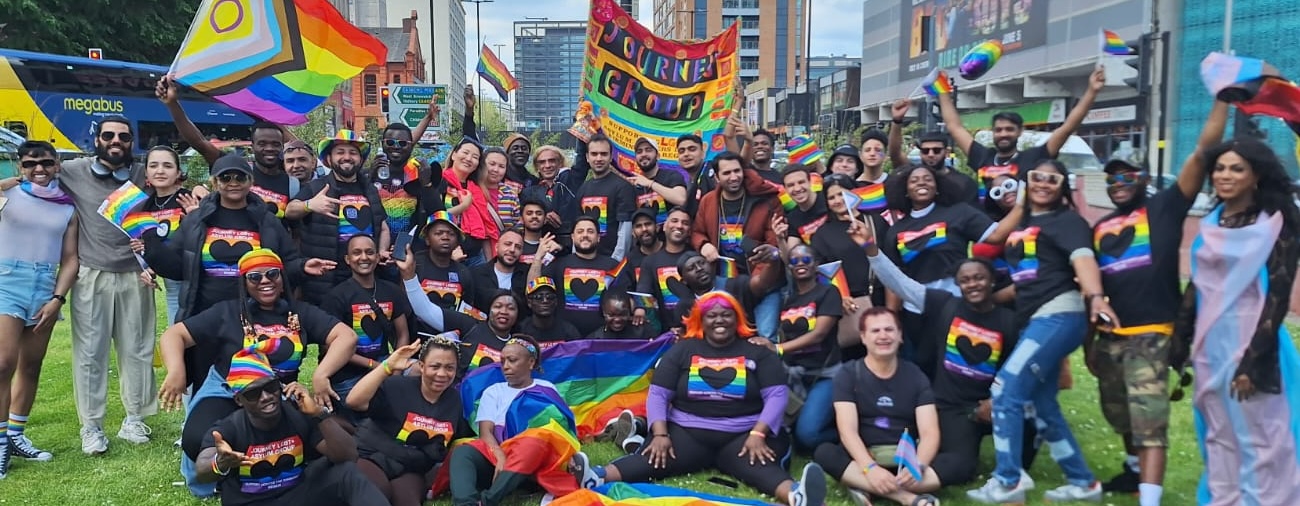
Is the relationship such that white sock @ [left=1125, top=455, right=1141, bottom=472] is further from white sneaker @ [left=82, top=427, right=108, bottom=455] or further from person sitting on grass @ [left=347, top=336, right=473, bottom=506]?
white sneaker @ [left=82, top=427, right=108, bottom=455]

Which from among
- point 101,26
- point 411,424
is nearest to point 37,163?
point 411,424

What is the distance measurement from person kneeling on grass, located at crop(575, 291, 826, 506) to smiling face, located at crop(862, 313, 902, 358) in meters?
0.63

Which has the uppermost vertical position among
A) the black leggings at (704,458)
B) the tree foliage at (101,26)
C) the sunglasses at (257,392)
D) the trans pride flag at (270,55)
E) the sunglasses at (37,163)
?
the tree foliage at (101,26)

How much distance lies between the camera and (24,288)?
586 cm

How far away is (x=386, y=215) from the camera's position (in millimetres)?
7480

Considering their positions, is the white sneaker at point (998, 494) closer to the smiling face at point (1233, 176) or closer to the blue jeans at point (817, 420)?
the blue jeans at point (817, 420)

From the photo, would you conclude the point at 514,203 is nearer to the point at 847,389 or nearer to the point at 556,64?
the point at 847,389

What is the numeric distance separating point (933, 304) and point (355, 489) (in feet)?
12.1

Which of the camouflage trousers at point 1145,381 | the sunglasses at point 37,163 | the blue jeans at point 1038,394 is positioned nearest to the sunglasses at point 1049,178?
the blue jeans at point 1038,394

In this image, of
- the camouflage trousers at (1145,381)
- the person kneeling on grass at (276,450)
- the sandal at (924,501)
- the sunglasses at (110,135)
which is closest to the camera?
the person kneeling on grass at (276,450)

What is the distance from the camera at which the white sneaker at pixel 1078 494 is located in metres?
5.23

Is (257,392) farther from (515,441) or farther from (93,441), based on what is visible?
(93,441)

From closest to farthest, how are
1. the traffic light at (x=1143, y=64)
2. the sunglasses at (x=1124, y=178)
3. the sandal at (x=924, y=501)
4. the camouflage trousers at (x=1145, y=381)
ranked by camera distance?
the camouflage trousers at (x=1145, y=381) → the sunglasses at (x=1124, y=178) → the sandal at (x=924, y=501) → the traffic light at (x=1143, y=64)

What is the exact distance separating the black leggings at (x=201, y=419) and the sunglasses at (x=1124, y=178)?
5020 millimetres
